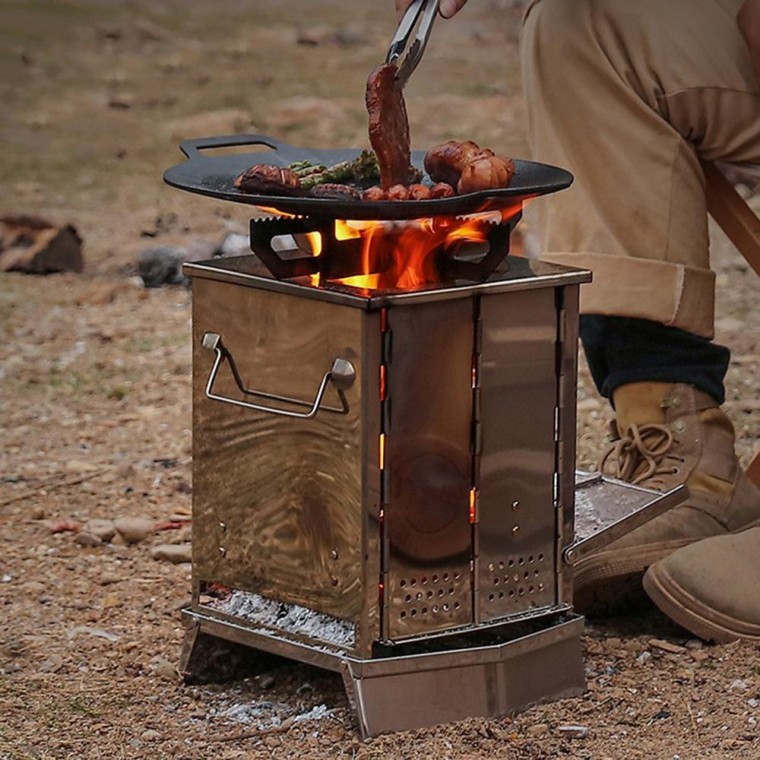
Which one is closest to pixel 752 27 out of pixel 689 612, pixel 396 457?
pixel 689 612

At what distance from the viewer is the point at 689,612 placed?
294cm

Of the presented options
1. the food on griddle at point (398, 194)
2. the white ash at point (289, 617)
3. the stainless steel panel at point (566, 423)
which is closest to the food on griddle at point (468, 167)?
the food on griddle at point (398, 194)

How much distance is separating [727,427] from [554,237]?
0.53 metres

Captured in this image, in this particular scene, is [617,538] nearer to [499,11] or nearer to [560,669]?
[560,669]

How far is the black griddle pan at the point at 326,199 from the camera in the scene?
239 centimetres

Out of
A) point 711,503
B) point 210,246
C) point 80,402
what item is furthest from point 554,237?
point 210,246

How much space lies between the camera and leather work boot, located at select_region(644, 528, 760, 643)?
9.62ft

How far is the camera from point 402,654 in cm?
264

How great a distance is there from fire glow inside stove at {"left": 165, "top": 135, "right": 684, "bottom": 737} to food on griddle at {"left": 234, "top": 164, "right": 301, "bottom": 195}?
0.16 ft

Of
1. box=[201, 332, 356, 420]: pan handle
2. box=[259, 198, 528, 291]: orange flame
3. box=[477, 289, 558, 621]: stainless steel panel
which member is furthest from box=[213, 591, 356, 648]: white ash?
box=[259, 198, 528, 291]: orange flame

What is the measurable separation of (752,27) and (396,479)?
1.28 m

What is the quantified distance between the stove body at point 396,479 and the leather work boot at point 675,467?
0.36m

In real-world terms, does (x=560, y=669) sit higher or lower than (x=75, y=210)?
lower

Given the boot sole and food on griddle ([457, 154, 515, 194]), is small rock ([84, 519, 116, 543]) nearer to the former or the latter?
the boot sole
